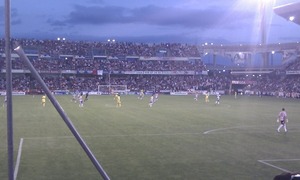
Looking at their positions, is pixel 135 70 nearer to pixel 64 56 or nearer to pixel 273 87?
pixel 64 56

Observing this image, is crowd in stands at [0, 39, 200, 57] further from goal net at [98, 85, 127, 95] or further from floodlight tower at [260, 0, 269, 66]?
floodlight tower at [260, 0, 269, 66]

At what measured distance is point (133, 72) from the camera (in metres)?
85.2

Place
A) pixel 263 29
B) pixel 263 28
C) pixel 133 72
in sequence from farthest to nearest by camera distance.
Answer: pixel 263 29
pixel 263 28
pixel 133 72

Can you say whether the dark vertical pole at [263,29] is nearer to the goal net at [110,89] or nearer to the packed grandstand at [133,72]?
the packed grandstand at [133,72]

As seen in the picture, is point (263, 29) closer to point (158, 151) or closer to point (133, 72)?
point (133, 72)

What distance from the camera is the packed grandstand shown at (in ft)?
260

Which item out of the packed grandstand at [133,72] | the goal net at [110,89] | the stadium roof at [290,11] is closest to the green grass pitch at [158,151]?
the stadium roof at [290,11]

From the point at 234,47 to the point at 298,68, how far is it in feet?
78.2

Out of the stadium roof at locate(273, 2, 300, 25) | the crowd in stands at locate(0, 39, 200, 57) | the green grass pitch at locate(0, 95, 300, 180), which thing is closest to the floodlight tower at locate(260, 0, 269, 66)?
the crowd in stands at locate(0, 39, 200, 57)

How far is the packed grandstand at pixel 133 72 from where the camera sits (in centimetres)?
7925

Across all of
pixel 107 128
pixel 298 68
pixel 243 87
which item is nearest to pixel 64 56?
pixel 243 87

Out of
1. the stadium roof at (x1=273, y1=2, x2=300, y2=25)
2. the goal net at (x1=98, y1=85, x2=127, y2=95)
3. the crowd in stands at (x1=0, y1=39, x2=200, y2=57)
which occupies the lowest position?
the goal net at (x1=98, y1=85, x2=127, y2=95)

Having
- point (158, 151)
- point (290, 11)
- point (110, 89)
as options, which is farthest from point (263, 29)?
point (290, 11)

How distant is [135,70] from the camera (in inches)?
3374
